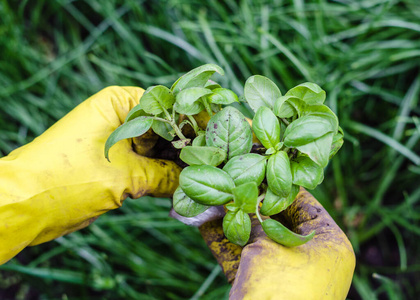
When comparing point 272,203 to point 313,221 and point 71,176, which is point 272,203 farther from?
point 71,176

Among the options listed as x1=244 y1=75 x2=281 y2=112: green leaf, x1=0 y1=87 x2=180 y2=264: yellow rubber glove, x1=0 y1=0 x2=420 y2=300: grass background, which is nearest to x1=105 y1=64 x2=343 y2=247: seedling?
x1=244 y1=75 x2=281 y2=112: green leaf

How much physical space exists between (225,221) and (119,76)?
849mm

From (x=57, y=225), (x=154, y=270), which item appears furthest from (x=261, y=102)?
(x=154, y=270)

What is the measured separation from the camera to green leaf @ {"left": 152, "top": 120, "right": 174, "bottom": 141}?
50cm

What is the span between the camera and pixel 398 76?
3.45 ft

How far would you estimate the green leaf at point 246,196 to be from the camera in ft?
1.29

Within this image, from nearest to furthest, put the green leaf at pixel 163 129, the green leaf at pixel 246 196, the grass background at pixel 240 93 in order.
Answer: the green leaf at pixel 246 196
the green leaf at pixel 163 129
the grass background at pixel 240 93

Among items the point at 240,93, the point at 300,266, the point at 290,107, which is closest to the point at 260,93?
the point at 290,107

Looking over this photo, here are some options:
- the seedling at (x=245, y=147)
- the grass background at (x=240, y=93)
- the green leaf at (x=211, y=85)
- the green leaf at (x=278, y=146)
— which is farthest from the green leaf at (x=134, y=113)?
the grass background at (x=240, y=93)

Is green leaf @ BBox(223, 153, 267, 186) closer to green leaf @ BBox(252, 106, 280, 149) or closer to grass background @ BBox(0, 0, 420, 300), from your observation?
green leaf @ BBox(252, 106, 280, 149)

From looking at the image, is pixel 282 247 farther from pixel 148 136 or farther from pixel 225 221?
pixel 148 136

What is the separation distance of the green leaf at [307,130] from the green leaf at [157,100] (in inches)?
6.9

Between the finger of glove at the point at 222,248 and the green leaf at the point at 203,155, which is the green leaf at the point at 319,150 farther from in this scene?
the finger of glove at the point at 222,248

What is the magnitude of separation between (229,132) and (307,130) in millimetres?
105
